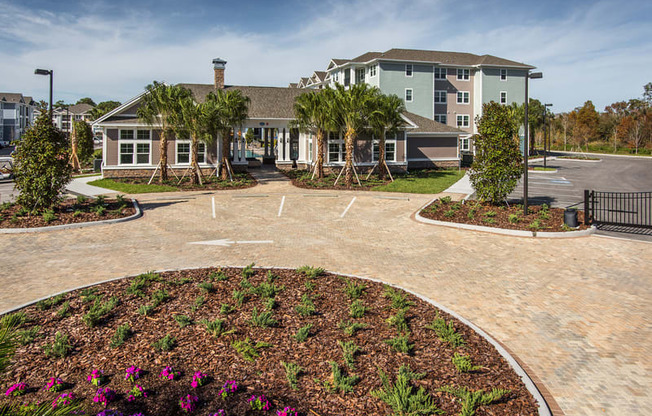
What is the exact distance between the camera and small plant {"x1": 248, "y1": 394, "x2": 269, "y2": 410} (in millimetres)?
5359

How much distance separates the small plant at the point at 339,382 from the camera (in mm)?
5789

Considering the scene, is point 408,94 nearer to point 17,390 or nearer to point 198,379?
point 198,379

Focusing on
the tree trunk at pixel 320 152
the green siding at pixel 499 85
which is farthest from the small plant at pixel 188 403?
the green siding at pixel 499 85

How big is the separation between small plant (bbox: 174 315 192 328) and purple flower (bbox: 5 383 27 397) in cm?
222

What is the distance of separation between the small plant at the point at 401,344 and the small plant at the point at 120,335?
4003 mm

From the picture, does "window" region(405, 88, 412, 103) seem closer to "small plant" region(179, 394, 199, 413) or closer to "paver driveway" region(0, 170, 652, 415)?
"paver driveway" region(0, 170, 652, 415)

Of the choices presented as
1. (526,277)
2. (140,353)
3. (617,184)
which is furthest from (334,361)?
A: (617,184)

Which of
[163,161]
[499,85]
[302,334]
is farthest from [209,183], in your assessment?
[499,85]

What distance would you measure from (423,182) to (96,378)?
2755 cm

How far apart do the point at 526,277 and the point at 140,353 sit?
8.74 metres

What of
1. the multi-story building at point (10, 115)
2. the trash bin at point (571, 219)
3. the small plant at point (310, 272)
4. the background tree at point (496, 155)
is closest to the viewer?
the small plant at point (310, 272)

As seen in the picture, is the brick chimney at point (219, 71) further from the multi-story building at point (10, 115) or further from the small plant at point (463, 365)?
the multi-story building at point (10, 115)

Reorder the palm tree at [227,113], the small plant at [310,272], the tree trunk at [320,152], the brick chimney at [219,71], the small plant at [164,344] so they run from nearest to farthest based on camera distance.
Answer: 1. the small plant at [164,344]
2. the small plant at [310,272]
3. the palm tree at [227,113]
4. the tree trunk at [320,152]
5. the brick chimney at [219,71]

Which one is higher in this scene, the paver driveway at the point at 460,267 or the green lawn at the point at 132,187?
the green lawn at the point at 132,187
